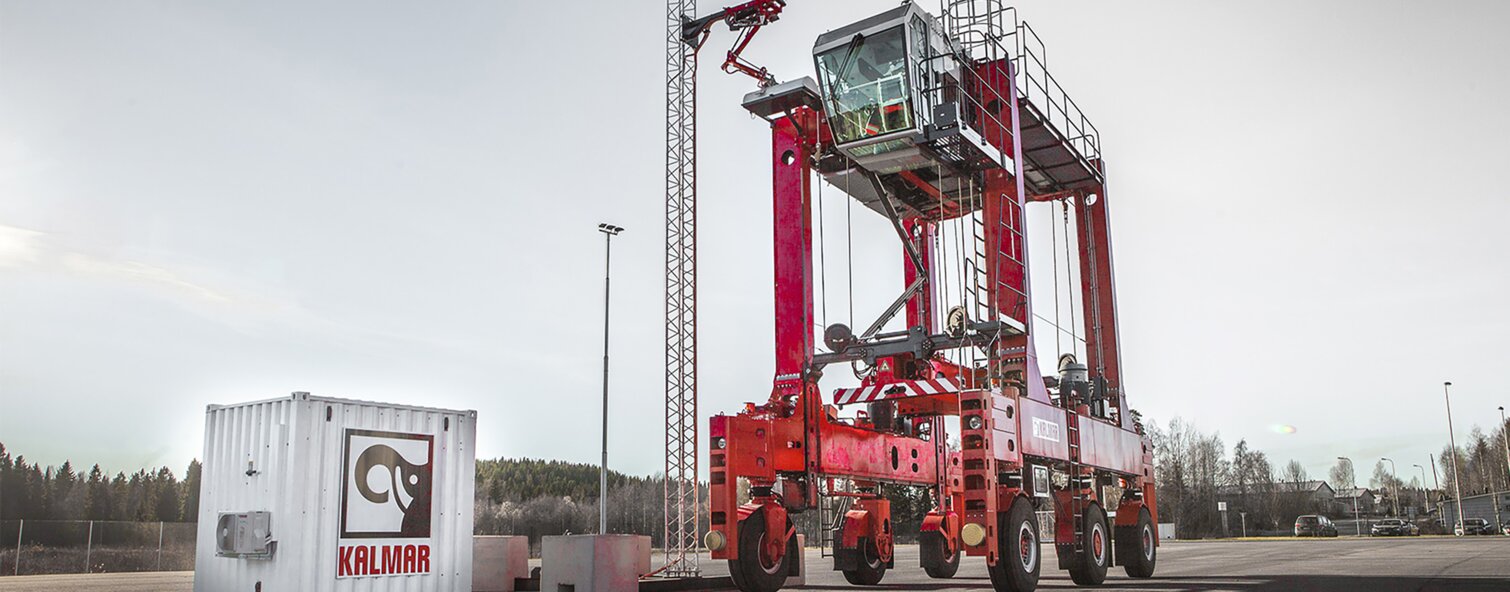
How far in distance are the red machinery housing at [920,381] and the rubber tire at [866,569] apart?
2cm

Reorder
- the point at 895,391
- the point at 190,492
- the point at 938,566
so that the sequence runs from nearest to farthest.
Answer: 1. the point at 938,566
2. the point at 895,391
3. the point at 190,492

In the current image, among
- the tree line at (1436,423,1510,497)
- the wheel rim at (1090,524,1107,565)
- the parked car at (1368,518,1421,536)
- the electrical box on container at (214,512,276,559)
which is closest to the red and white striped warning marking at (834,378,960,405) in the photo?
the wheel rim at (1090,524,1107,565)

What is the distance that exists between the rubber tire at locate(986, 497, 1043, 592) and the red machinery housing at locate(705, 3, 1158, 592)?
0.03 metres

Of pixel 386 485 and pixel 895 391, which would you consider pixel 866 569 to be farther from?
pixel 386 485

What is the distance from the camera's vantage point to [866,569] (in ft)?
57.3

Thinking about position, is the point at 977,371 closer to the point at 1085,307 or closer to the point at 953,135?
the point at 953,135

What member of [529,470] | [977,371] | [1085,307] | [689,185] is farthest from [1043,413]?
[529,470]

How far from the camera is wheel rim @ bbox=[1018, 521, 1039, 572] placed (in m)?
14.6

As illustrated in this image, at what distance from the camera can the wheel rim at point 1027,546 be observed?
14.6 metres

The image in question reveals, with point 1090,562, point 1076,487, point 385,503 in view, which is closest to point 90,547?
point 385,503

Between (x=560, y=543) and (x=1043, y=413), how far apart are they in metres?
7.47

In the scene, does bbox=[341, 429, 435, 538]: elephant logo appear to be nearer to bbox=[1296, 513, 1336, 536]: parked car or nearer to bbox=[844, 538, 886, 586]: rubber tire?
bbox=[844, 538, 886, 586]: rubber tire

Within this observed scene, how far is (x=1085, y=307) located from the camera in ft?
72.0

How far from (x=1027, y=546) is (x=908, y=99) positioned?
6.32 metres
